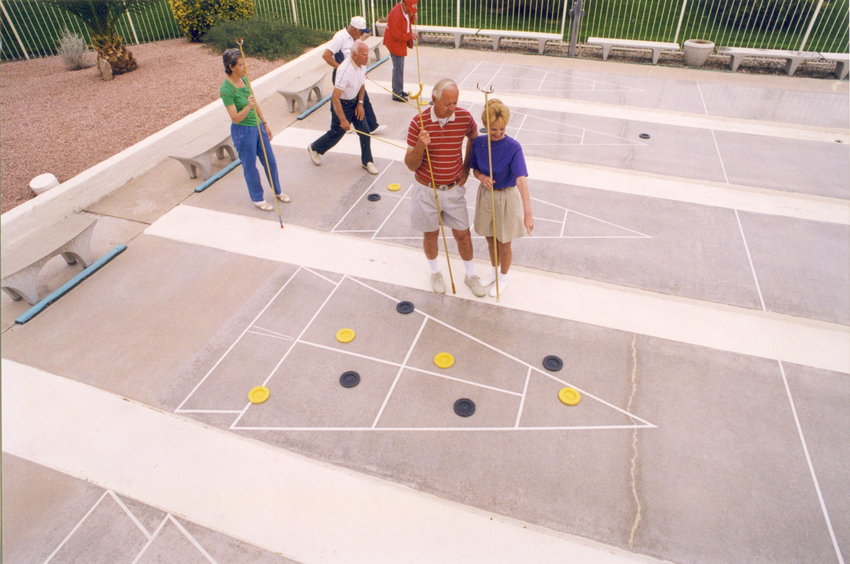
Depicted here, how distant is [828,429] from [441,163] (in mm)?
3406

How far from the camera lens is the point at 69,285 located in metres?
4.80

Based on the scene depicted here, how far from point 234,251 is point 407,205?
198cm

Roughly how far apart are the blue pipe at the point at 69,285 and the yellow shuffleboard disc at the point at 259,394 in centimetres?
239

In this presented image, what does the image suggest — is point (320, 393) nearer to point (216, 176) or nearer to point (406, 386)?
point (406, 386)

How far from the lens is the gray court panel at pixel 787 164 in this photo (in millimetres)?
6184

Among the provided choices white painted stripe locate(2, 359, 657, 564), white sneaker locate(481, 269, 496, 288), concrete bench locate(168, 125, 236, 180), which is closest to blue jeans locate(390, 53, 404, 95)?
concrete bench locate(168, 125, 236, 180)

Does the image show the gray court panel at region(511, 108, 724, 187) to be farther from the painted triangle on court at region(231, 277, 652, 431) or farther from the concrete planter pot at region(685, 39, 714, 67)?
the painted triangle on court at region(231, 277, 652, 431)

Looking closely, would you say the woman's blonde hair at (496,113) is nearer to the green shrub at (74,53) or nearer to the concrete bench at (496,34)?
the concrete bench at (496,34)

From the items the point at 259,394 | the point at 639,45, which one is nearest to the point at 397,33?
the point at 639,45

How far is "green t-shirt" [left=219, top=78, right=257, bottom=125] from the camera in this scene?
16.3 feet

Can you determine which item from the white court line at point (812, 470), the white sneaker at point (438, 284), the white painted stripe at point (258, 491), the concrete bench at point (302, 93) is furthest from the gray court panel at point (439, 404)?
the concrete bench at point (302, 93)

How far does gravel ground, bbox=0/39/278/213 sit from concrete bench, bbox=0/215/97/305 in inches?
60.1

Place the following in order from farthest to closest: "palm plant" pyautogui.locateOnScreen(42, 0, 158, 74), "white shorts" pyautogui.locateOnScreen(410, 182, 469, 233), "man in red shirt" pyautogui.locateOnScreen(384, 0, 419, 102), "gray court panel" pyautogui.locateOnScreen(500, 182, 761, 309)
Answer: "palm plant" pyautogui.locateOnScreen(42, 0, 158, 74), "man in red shirt" pyautogui.locateOnScreen(384, 0, 419, 102), "gray court panel" pyautogui.locateOnScreen(500, 182, 761, 309), "white shorts" pyautogui.locateOnScreen(410, 182, 469, 233)

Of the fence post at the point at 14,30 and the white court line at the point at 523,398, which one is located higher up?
the fence post at the point at 14,30
